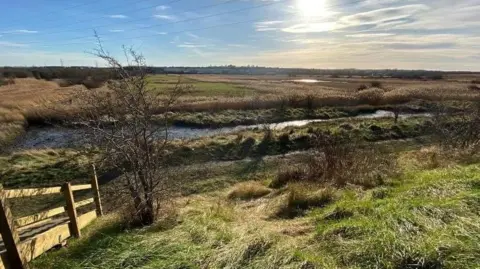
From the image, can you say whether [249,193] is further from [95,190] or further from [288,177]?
[95,190]

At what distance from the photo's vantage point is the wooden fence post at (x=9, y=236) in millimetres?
4531

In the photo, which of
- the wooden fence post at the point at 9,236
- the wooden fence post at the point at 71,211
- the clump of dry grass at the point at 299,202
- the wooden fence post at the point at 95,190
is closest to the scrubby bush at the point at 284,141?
the clump of dry grass at the point at 299,202

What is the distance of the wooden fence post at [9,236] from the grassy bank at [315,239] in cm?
59

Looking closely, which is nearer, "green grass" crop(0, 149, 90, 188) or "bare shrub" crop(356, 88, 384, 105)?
"green grass" crop(0, 149, 90, 188)

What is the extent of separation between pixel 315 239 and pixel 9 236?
401 centimetres

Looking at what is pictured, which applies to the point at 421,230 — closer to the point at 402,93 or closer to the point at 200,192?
the point at 200,192

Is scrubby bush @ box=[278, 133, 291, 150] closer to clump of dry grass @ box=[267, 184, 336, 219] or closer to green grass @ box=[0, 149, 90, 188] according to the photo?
green grass @ box=[0, 149, 90, 188]

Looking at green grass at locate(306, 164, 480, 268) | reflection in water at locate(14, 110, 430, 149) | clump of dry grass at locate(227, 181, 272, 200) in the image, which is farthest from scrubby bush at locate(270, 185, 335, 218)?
reflection in water at locate(14, 110, 430, 149)

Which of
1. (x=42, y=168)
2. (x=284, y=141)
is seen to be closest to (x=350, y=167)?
(x=284, y=141)

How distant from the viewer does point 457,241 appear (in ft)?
14.3

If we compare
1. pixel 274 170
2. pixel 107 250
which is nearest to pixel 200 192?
pixel 274 170

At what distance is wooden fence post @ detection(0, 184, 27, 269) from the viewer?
14.9 feet

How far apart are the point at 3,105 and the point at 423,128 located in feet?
108

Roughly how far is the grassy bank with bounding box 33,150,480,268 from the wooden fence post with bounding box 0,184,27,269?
0.59m
